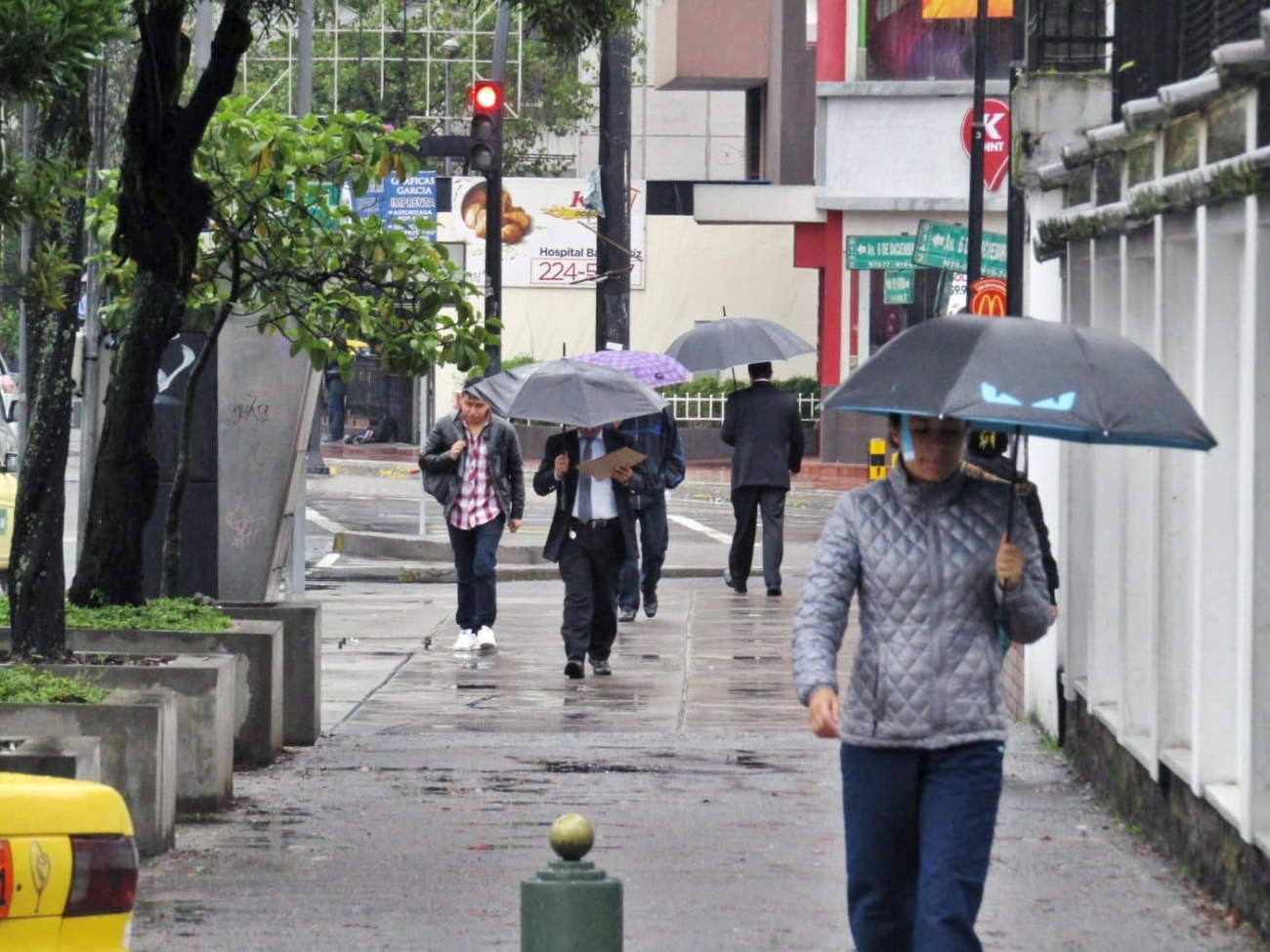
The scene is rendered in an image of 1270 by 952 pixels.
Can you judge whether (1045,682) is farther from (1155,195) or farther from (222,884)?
(222,884)

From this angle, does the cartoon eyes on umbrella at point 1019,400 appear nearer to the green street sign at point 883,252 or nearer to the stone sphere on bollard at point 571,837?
the stone sphere on bollard at point 571,837

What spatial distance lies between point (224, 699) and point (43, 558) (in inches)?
35.9

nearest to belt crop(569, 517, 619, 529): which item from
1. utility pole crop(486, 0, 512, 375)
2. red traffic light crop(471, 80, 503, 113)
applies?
utility pole crop(486, 0, 512, 375)

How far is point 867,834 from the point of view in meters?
5.34

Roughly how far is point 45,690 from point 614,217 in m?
15.3

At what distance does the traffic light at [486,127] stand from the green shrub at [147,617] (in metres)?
12.8

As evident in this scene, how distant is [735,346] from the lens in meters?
18.0

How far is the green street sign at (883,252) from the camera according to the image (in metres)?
35.1

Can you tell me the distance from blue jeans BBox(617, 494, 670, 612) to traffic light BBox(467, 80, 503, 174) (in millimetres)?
7183

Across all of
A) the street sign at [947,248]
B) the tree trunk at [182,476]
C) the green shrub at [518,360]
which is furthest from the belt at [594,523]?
the green shrub at [518,360]

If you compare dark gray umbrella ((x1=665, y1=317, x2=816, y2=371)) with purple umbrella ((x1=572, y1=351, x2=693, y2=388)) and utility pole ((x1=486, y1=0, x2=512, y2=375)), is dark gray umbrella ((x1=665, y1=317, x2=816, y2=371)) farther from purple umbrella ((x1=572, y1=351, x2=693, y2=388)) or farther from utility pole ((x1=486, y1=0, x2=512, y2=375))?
utility pole ((x1=486, y1=0, x2=512, y2=375))

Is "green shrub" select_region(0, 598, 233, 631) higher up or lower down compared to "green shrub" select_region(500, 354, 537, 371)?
lower down

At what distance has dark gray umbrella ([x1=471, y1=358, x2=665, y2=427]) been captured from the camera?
12.9 m

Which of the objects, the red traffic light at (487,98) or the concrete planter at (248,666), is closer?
the concrete planter at (248,666)
